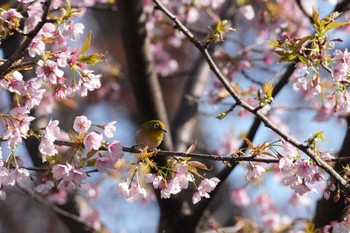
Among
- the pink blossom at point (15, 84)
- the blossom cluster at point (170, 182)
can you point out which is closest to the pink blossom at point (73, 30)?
the pink blossom at point (15, 84)

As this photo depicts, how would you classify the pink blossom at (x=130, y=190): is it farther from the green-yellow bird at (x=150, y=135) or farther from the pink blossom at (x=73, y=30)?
the pink blossom at (x=73, y=30)

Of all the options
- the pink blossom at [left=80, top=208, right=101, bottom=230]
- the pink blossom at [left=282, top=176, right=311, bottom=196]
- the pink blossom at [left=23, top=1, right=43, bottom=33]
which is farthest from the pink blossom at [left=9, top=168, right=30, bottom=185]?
the pink blossom at [left=80, top=208, right=101, bottom=230]

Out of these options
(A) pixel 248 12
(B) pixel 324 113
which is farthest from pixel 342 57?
(B) pixel 324 113

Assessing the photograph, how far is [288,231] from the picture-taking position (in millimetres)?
3625

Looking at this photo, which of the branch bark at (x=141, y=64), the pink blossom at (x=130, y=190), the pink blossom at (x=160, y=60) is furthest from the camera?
the pink blossom at (x=160, y=60)

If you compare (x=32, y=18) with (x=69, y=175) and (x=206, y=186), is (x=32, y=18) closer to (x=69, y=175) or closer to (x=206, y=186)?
(x=69, y=175)

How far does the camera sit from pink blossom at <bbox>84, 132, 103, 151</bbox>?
2.08 metres

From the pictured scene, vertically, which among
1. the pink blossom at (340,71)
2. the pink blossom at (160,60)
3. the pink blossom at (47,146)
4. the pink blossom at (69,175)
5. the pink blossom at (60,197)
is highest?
the pink blossom at (340,71)

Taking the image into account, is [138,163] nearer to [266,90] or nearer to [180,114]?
[266,90]

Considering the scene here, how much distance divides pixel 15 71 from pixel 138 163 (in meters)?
0.53

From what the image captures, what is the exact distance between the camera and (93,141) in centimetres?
209

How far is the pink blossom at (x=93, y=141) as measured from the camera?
81.9 inches

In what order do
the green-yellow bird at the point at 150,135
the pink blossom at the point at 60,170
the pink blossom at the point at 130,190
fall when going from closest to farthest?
the pink blossom at the point at 60,170, the pink blossom at the point at 130,190, the green-yellow bird at the point at 150,135

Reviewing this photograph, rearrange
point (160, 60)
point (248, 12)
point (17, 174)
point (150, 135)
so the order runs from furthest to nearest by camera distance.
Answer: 1. point (160, 60)
2. point (248, 12)
3. point (150, 135)
4. point (17, 174)
